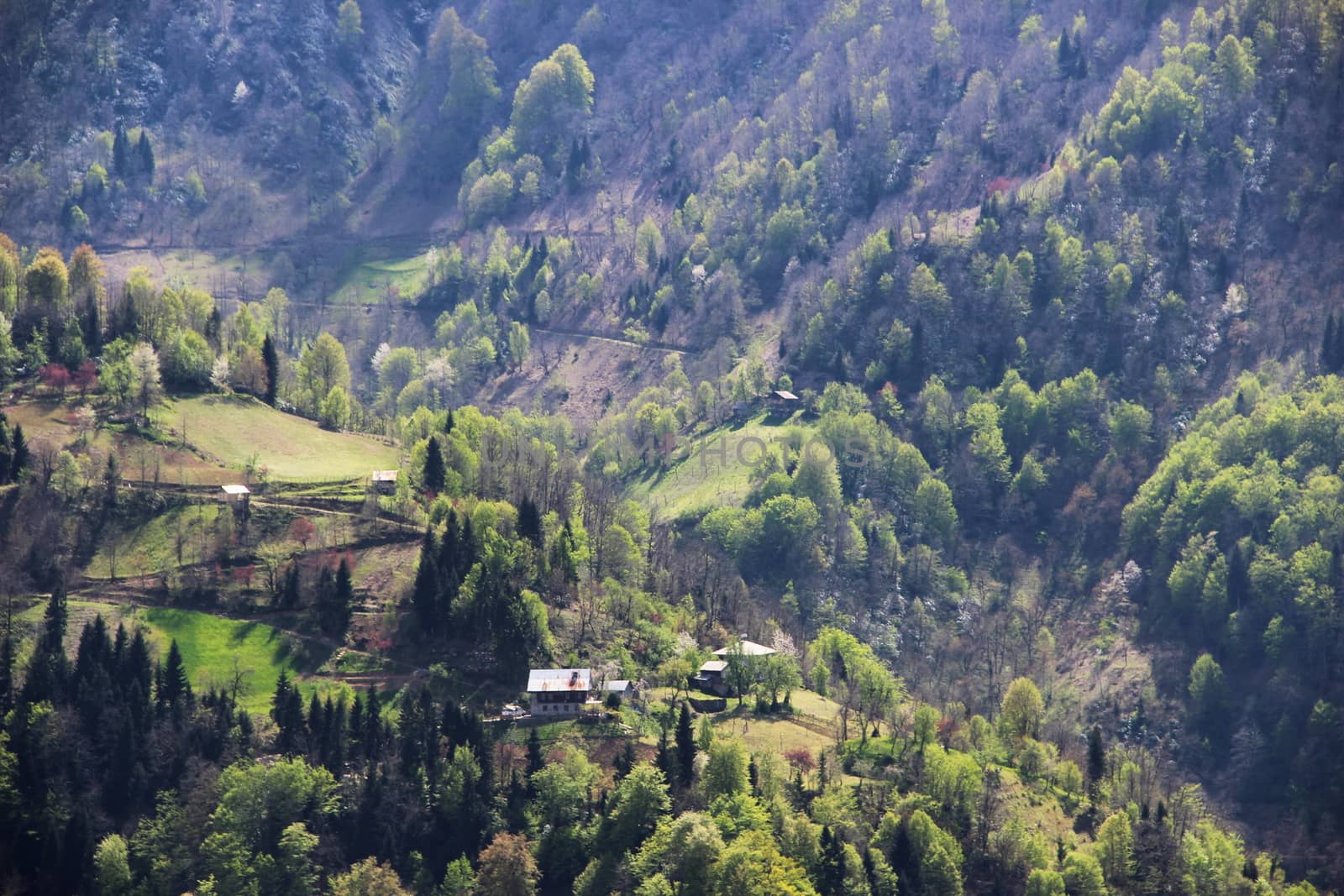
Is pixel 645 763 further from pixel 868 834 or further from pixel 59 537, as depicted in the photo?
pixel 59 537

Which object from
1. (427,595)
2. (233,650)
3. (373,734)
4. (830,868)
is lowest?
(830,868)

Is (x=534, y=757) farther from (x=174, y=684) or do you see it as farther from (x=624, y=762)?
(x=174, y=684)

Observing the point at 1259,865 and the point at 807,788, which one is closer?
the point at 807,788

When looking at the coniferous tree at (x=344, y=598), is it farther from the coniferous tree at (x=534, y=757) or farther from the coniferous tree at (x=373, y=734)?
the coniferous tree at (x=534, y=757)

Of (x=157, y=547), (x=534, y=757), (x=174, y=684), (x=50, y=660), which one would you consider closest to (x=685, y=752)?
(x=534, y=757)

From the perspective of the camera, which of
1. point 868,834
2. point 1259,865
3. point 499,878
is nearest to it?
point 499,878

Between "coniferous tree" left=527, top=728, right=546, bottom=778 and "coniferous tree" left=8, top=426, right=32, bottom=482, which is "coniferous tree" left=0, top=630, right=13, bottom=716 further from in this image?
"coniferous tree" left=527, top=728, right=546, bottom=778

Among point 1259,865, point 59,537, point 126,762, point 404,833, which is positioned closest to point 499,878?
point 404,833

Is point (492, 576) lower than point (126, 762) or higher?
higher

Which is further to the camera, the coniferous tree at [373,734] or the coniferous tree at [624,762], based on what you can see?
the coniferous tree at [373,734]

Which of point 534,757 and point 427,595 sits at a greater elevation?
point 427,595

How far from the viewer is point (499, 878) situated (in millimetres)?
158125

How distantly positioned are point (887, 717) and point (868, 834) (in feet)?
88.7

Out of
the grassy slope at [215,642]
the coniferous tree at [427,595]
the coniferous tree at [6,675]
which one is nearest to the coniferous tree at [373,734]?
the grassy slope at [215,642]
